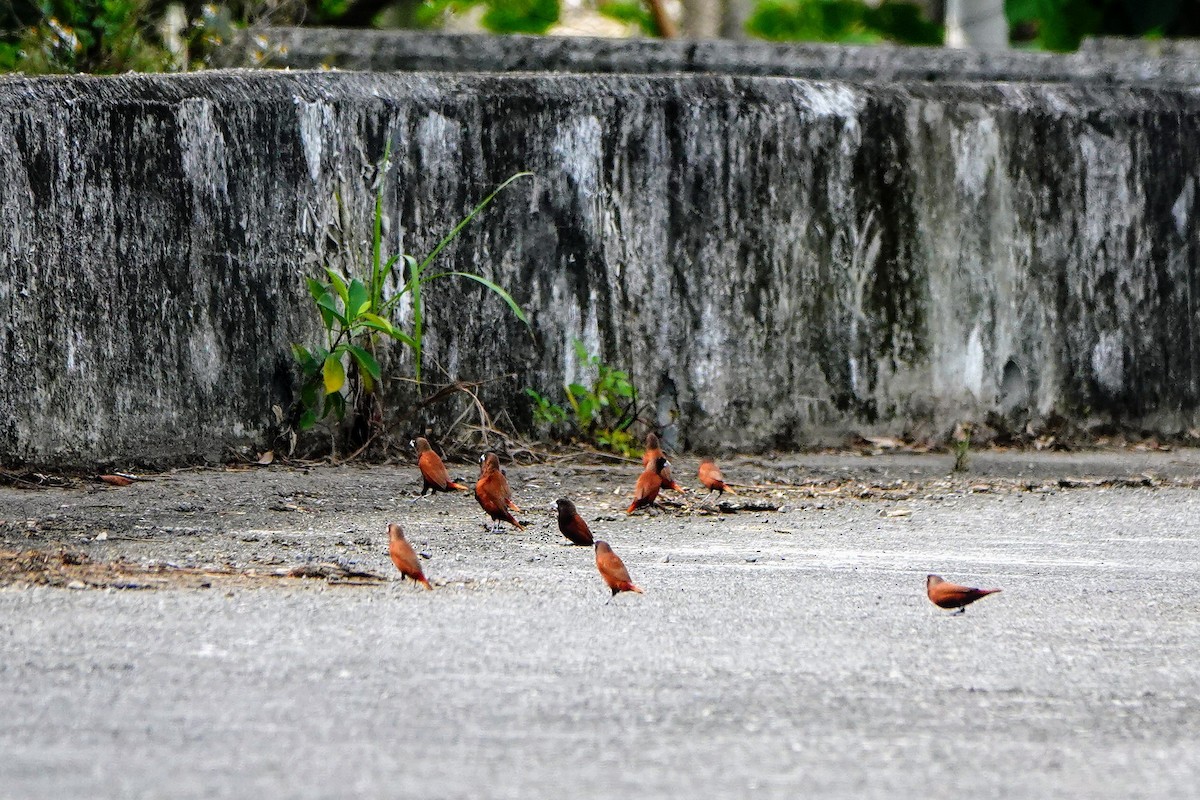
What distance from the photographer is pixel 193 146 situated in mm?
5535

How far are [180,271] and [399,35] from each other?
256 centimetres

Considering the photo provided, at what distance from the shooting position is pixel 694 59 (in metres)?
7.41

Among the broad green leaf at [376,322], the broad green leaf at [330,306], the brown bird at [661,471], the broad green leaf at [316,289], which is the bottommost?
the brown bird at [661,471]

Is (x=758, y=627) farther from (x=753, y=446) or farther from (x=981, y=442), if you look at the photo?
(x=981, y=442)

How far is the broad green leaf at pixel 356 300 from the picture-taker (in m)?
5.56

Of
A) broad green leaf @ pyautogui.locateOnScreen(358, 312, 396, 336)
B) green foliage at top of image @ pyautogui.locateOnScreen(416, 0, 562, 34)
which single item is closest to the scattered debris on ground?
broad green leaf @ pyautogui.locateOnScreen(358, 312, 396, 336)

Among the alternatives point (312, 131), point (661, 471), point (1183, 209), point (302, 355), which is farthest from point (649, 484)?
point (1183, 209)

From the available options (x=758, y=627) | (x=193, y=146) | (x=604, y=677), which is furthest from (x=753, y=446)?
(x=604, y=677)

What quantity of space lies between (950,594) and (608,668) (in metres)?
0.90

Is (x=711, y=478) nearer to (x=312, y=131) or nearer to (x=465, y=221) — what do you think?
(x=465, y=221)

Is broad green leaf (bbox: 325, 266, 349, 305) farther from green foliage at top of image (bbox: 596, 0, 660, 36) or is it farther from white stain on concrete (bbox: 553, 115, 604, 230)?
green foliage at top of image (bbox: 596, 0, 660, 36)

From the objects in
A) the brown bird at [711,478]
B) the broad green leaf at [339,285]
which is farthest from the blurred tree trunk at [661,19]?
the brown bird at [711,478]

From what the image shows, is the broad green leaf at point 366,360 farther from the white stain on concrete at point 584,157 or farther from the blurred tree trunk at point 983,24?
the blurred tree trunk at point 983,24

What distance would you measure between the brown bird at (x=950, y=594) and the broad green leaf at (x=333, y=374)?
261 centimetres
